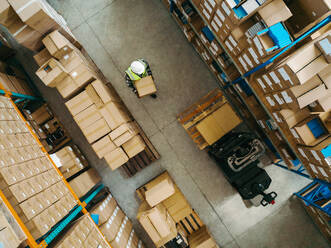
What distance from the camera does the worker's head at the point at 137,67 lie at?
4570 mm

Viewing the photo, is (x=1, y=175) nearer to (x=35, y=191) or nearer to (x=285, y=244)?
(x=35, y=191)

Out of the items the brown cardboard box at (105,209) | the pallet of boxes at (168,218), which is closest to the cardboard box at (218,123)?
the pallet of boxes at (168,218)

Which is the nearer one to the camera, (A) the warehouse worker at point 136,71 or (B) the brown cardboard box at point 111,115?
(A) the warehouse worker at point 136,71

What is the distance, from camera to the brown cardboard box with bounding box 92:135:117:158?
188 inches

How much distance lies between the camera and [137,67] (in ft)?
15.0

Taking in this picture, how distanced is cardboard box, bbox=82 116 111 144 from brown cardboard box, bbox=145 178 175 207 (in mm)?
1659

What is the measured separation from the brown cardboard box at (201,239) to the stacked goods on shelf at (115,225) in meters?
1.30

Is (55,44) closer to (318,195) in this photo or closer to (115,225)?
(115,225)

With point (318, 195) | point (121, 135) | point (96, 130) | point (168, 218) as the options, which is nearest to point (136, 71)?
point (121, 135)

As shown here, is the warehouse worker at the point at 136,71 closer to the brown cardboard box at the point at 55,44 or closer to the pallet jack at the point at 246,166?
the brown cardboard box at the point at 55,44

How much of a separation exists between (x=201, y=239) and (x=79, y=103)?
411 centimetres

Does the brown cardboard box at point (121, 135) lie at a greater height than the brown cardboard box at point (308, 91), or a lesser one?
greater

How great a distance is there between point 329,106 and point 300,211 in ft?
11.6

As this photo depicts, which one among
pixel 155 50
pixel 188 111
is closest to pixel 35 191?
pixel 188 111
